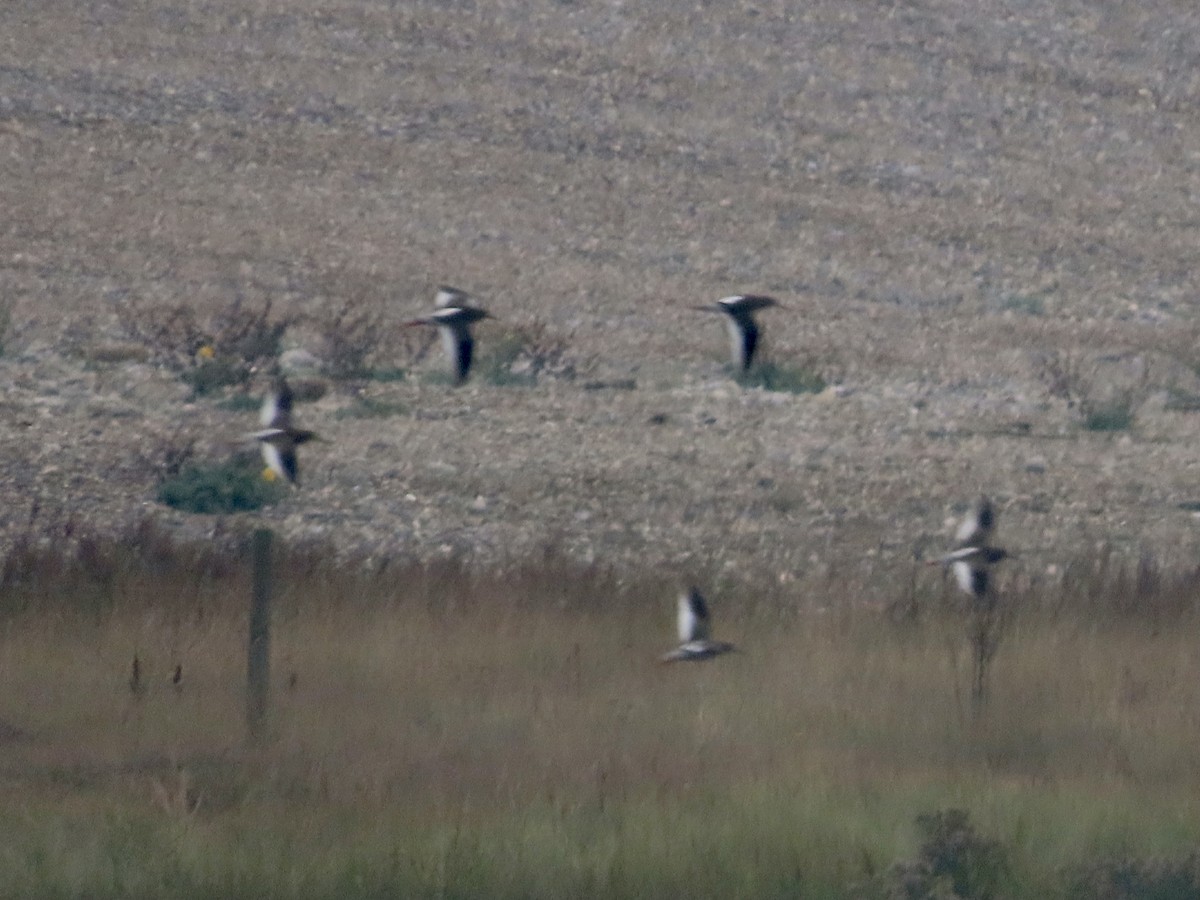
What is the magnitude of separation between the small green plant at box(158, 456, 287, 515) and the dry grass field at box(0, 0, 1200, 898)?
0.14m

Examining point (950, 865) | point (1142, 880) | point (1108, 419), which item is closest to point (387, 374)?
point (1108, 419)

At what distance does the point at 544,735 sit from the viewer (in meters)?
7.05

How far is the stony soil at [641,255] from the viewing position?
39.2 feet

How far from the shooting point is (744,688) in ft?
25.0

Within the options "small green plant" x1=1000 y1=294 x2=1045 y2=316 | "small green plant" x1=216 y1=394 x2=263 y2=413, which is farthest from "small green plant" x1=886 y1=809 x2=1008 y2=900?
"small green plant" x1=1000 y1=294 x2=1045 y2=316

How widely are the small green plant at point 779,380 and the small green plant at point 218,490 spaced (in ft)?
15.3

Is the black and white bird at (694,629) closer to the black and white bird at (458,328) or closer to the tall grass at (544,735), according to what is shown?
the tall grass at (544,735)

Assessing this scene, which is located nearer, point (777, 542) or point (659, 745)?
point (659, 745)

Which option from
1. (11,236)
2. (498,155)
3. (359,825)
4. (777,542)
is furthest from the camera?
(498,155)

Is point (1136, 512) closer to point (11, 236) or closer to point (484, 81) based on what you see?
point (11, 236)

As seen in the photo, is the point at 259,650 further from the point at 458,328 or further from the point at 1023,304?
the point at 1023,304

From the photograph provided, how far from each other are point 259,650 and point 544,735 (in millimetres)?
922

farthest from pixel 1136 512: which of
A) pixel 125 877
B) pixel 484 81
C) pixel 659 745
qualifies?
pixel 484 81

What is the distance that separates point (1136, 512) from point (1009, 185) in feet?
40.8
